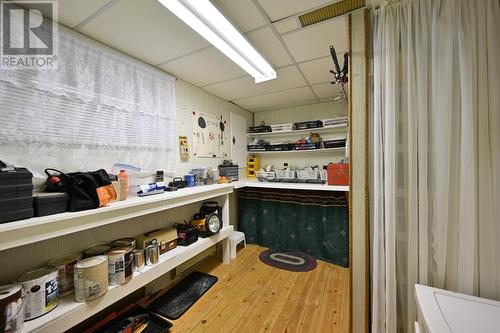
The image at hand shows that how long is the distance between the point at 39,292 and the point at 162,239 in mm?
821

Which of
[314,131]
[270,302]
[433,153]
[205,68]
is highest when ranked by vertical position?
[205,68]

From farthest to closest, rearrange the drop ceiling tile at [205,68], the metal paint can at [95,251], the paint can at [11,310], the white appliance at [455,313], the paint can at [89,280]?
the drop ceiling tile at [205,68] → the metal paint can at [95,251] → the paint can at [89,280] → the paint can at [11,310] → the white appliance at [455,313]

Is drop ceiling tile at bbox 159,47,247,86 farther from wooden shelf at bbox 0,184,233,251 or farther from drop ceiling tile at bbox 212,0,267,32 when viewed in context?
wooden shelf at bbox 0,184,233,251

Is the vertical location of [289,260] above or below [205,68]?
below

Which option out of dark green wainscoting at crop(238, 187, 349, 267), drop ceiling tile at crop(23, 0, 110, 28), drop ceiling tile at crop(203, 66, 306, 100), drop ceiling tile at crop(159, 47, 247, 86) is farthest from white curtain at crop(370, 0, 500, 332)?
drop ceiling tile at crop(23, 0, 110, 28)

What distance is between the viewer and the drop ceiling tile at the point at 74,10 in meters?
1.19

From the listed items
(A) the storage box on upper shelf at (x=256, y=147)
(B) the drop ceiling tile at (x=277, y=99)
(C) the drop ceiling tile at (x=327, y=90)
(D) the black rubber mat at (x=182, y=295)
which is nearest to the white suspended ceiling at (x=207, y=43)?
(C) the drop ceiling tile at (x=327, y=90)

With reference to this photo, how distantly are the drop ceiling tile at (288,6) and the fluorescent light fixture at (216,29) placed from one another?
252mm

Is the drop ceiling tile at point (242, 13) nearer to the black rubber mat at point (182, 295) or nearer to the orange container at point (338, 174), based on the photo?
the orange container at point (338, 174)

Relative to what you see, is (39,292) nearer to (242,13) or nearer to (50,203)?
(50,203)

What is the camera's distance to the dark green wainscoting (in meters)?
2.52

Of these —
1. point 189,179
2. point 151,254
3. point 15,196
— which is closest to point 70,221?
point 15,196

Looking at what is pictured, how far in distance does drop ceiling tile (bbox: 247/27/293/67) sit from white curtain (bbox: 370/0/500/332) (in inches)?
28.5

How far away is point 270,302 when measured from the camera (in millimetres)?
1828
